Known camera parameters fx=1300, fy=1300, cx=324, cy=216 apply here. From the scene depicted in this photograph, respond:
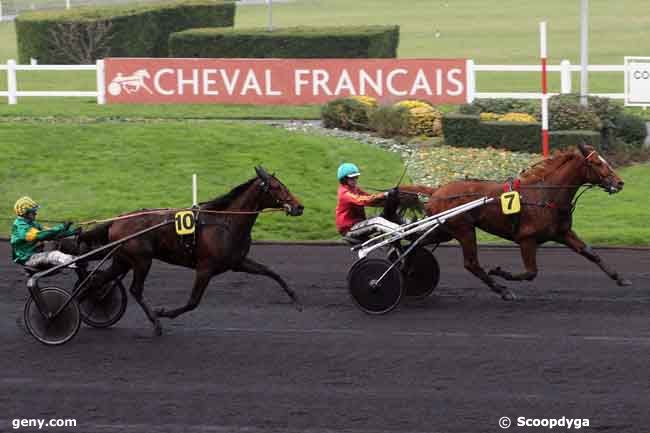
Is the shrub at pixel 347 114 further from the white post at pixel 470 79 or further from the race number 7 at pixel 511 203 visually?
the race number 7 at pixel 511 203

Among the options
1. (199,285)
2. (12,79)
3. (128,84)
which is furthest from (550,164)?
(12,79)

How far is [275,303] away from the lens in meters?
12.0

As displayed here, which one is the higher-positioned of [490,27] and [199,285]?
[490,27]

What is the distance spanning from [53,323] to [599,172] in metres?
4.83

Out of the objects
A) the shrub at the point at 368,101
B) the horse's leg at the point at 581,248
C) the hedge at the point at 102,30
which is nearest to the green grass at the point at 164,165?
the shrub at the point at 368,101

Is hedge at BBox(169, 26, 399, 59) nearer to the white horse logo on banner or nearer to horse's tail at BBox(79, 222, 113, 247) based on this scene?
the white horse logo on banner

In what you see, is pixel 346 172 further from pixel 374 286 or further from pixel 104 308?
pixel 104 308

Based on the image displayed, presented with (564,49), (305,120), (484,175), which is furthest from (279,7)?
(484,175)

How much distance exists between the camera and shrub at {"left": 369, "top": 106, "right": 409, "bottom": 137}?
65.5 feet

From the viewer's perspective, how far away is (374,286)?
37.0ft

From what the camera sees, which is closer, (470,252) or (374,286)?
(374,286)

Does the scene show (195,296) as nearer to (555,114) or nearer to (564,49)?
(555,114)

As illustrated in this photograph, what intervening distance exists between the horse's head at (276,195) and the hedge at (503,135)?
28.6ft

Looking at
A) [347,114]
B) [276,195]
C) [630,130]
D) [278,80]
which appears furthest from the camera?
[278,80]
